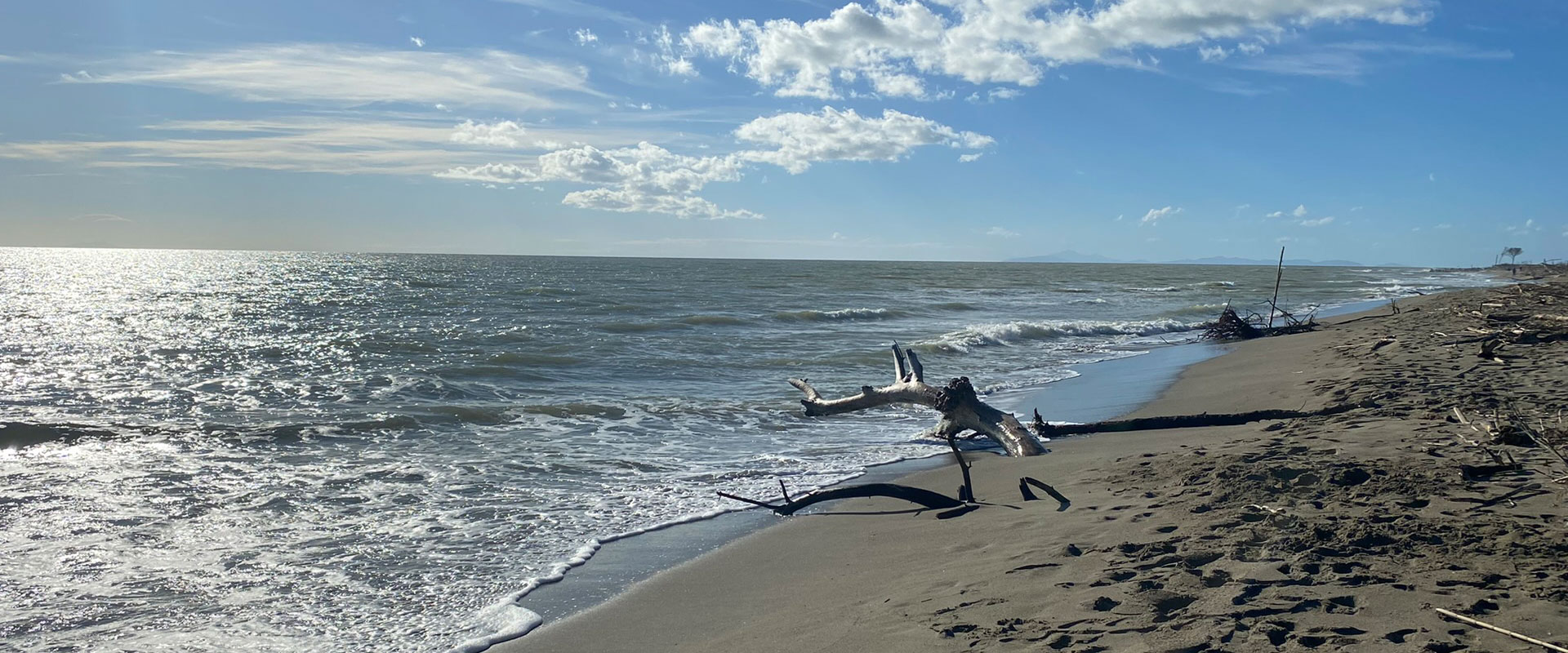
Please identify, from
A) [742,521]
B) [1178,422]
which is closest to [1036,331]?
[1178,422]

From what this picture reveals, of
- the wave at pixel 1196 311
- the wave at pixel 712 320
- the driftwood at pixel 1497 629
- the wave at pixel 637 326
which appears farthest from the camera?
the wave at pixel 1196 311

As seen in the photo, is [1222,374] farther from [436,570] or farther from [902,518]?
[436,570]

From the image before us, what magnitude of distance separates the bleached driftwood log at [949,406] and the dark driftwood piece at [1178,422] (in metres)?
0.51

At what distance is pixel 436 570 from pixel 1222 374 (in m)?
A: 11.8

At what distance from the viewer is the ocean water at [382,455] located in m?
4.45

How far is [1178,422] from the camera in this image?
8.25m

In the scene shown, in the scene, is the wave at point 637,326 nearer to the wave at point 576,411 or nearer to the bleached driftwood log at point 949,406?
the wave at point 576,411

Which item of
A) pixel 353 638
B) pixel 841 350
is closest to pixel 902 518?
pixel 353 638

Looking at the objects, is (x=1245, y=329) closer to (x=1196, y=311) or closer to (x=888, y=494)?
(x=1196, y=311)

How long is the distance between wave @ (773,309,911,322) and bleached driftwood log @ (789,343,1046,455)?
17112 millimetres

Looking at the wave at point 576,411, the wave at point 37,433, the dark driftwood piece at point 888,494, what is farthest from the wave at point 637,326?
the dark driftwood piece at point 888,494

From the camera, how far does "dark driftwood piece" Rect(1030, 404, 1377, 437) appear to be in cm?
770

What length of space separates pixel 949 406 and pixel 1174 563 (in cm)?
480

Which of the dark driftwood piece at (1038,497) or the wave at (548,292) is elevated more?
the dark driftwood piece at (1038,497)
